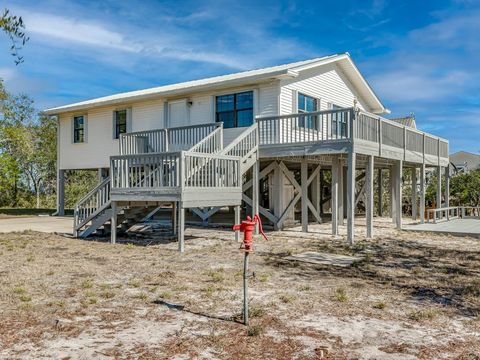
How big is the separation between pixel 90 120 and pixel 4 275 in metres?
14.2

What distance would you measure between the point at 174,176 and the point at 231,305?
17.8ft

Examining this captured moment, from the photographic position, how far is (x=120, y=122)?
19.8m

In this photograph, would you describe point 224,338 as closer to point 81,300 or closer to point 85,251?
point 81,300

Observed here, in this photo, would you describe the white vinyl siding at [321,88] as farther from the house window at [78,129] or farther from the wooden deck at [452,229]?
the house window at [78,129]

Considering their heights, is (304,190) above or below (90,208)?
above

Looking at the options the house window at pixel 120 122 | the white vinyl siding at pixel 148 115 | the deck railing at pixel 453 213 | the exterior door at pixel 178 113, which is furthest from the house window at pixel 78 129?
the deck railing at pixel 453 213

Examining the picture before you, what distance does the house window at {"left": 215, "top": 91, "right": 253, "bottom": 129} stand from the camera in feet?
51.5

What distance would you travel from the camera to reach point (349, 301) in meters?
5.99

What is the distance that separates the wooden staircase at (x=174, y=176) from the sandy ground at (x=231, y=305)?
5.07ft

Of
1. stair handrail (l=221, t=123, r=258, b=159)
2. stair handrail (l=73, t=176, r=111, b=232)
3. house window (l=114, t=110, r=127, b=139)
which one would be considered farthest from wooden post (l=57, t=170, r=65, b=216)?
stair handrail (l=221, t=123, r=258, b=159)

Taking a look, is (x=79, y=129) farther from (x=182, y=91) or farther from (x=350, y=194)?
(x=350, y=194)

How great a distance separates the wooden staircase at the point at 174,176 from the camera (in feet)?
35.1

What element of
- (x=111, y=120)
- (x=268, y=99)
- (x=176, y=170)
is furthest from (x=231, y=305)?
(x=111, y=120)

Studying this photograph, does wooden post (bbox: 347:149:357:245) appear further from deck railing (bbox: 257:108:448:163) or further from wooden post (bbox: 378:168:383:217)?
wooden post (bbox: 378:168:383:217)
